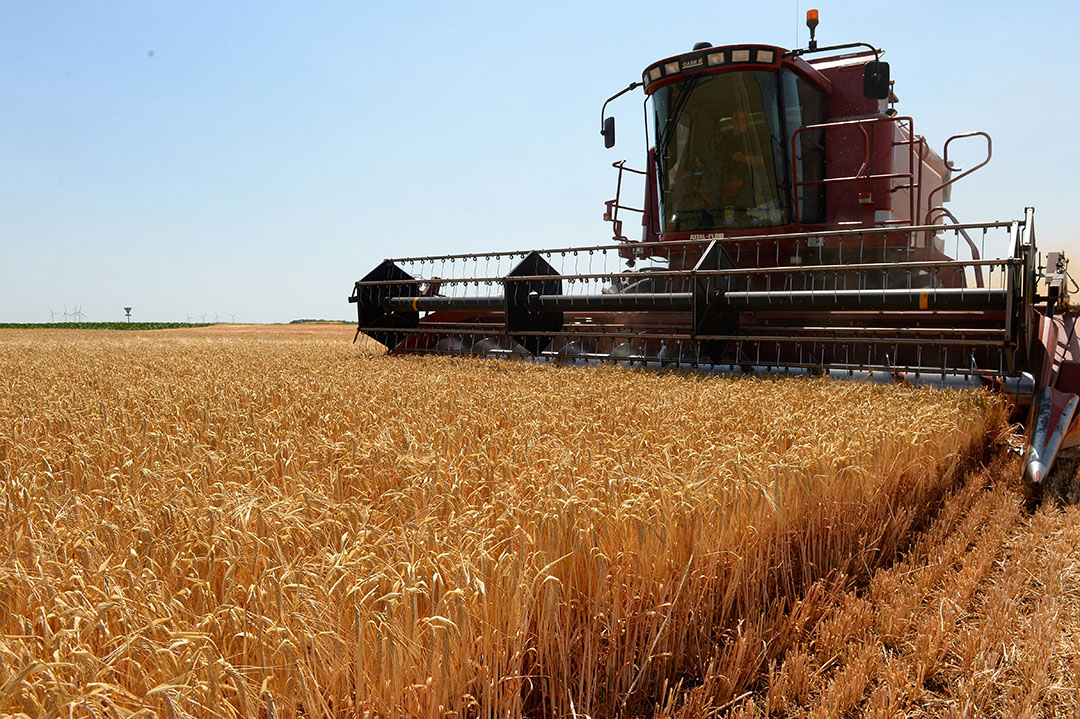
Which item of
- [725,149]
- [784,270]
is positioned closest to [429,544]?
[784,270]

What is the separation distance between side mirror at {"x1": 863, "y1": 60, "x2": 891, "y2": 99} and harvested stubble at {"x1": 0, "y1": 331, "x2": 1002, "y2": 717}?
2.89 m

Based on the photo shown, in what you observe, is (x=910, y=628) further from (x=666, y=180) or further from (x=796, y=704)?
(x=666, y=180)

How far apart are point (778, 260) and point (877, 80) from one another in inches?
63.2

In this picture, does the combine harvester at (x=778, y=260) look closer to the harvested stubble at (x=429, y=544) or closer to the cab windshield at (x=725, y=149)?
the cab windshield at (x=725, y=149)

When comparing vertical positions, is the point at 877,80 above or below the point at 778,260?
above

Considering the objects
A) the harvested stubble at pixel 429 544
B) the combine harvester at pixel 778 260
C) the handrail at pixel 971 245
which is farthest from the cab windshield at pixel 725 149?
the harvested stubble at pixel 429 544

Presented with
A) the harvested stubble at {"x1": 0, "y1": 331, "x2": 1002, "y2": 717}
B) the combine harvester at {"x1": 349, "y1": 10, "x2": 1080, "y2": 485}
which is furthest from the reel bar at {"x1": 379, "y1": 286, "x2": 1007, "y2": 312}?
the harvested stubble at {"x1": 0, "y1": 331, "x2": 1002, "y2": 717}

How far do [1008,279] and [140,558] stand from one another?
4919mm

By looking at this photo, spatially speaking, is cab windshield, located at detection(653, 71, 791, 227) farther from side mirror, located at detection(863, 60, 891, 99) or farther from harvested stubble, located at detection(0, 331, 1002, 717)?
harvested stubble, located at detection(0, 331, 1002, 717)

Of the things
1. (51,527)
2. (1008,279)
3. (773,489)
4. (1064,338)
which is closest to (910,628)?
(773,489)

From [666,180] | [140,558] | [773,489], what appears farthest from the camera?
[666,180]

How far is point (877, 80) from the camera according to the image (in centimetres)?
561

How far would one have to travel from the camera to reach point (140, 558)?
5.38ft

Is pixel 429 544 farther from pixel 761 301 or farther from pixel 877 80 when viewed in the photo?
pixel 877 80
